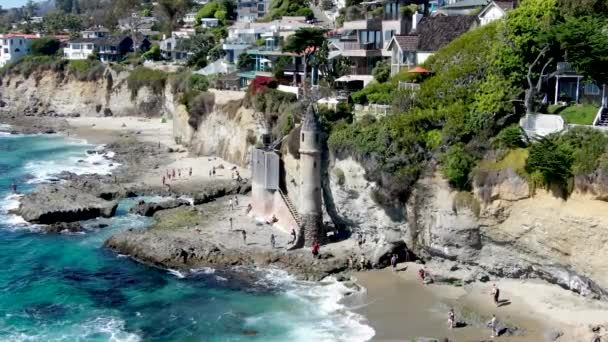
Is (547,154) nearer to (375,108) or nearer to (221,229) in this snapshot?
(375,108)

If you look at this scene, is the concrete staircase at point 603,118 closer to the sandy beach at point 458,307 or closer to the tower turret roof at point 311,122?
the sandy beach at point 458,307

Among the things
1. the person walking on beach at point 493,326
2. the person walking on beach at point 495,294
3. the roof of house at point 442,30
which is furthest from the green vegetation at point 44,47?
the person walking on beach at point 493,326

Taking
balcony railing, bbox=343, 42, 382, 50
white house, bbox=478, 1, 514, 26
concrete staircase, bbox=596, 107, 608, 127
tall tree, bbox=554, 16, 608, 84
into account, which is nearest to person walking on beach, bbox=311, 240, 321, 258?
concrete staircase, bbox=596, 107, 608, 127

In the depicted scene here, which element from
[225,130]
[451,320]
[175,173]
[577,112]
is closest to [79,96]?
[225,130]

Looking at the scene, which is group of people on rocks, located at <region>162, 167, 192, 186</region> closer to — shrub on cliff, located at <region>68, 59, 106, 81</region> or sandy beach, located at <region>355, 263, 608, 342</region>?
sandy beach, located at <region>355, 263, 608, 342</region>

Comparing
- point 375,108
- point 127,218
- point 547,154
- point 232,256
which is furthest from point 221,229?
point 547,154

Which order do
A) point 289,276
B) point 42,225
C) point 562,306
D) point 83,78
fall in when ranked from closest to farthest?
1. point 562,306
2. point 289,276
3. point 42,225
4. point 83,78
